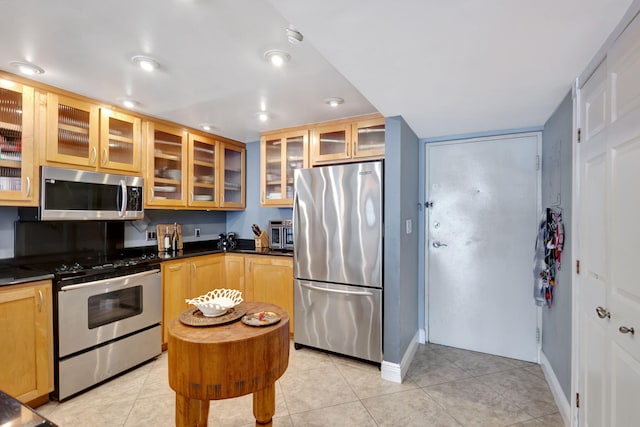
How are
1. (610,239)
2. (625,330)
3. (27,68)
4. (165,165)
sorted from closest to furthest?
1. (625,330)
2. (610,239)
3. (27,68)
4. (165,165)

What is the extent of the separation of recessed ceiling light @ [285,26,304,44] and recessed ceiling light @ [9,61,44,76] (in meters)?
1.80

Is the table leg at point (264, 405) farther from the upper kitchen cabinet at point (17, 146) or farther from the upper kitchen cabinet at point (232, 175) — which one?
the upper kitchen cabinet at point (232, 175)

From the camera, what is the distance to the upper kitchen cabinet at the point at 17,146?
7.30 feet

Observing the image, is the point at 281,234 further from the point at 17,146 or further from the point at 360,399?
the point at 17,146

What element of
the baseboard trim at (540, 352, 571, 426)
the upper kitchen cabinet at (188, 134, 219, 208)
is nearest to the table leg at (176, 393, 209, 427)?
the baseboard trim at (540, 352, 571, 426)

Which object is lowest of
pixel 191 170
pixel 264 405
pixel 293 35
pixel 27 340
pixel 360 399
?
pixel 360 399

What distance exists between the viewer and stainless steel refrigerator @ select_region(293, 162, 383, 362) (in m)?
2.75

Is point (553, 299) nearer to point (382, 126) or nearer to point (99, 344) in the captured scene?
point (382, 126)

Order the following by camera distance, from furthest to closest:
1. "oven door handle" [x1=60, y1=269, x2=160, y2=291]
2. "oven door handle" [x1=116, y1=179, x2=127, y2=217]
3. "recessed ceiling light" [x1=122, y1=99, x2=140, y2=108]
→ "oven door handle" [x1=116, y1=179, x2=127, y2=217] → "recessed ceiling light" [x1=122, y1=99, x2=140, y2=108] → "oven door handle" [x1=60, y1=269, x2=160, y2=291]

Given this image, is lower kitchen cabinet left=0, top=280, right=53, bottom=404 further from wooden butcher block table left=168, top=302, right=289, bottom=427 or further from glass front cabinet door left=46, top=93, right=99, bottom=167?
wooden butcher block table left=168, top=302, right=289, bottom=427

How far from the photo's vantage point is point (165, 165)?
3354 mm

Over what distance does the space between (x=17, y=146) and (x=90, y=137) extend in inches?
19.8

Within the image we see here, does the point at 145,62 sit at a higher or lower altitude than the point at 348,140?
higher

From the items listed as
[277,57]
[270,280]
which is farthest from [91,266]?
[277,57]
